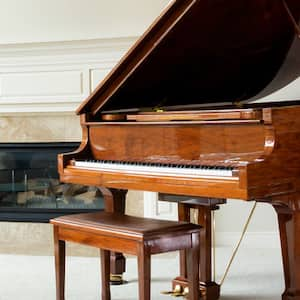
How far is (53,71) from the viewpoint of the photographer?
470cm

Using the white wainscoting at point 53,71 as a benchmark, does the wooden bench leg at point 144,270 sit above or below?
below

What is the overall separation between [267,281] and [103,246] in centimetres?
131

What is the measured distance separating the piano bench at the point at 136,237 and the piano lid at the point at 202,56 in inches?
24.2

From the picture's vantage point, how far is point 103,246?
2.95 m

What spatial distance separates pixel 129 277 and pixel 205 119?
1515mm

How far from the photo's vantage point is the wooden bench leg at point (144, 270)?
2.76m

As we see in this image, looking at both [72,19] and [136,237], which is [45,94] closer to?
[72,19]

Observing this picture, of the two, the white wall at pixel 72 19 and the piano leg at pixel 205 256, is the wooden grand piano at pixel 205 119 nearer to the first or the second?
the piano leg at pixel 205 256

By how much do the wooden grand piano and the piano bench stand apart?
0.16 meters

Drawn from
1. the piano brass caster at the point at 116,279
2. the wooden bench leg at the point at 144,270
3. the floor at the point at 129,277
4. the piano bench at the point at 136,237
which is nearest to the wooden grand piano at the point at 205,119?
the piano bench at the point at 136,237

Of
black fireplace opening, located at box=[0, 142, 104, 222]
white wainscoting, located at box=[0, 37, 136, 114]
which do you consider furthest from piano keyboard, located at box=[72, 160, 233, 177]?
black fireplace opening, located at box=[0, 142, 104, 222]

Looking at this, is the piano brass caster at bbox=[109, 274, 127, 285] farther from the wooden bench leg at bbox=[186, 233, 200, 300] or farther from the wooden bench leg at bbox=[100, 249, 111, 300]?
the wooden bench leg at bbox=[186, 233, 200, 300]

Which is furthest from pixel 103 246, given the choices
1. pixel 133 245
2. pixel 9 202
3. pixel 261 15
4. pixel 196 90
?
pixel 9 202

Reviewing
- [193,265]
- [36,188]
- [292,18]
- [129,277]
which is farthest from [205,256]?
[36,188]
